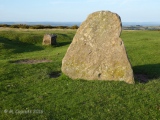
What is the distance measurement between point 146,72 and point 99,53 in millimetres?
5101

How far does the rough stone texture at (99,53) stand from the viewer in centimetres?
1653

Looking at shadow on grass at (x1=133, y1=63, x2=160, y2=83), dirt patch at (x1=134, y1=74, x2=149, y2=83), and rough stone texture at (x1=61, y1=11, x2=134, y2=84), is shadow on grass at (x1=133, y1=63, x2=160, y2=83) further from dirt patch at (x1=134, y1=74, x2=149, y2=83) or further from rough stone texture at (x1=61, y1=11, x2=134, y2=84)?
rough stone texture at (x1=61, y1=11, x2=134, y2=84)

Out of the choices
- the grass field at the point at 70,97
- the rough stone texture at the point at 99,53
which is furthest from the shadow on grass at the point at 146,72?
the rough stone texture at the point at 99,53

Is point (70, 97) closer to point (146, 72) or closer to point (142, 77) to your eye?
point (142, 77)

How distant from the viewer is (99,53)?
17297mm

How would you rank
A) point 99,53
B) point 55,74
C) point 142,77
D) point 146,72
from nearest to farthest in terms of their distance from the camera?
→ point 99,53, point 142,77, point 55,74, point 146,72

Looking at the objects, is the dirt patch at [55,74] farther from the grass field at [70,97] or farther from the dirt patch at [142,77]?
the dirt patch at [142,77]

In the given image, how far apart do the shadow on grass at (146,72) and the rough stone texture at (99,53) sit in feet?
7.43

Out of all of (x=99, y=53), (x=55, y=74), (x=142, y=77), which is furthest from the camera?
(x=55, y=74)

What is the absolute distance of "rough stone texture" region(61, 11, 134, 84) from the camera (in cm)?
1653

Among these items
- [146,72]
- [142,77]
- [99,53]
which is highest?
[99,53]

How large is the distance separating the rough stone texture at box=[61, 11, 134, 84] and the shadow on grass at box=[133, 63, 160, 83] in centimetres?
226

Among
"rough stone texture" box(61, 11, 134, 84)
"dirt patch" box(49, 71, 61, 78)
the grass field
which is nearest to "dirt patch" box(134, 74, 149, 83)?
the grass field

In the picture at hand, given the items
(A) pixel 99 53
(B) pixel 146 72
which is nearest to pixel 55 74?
(A) pixel 99 53
